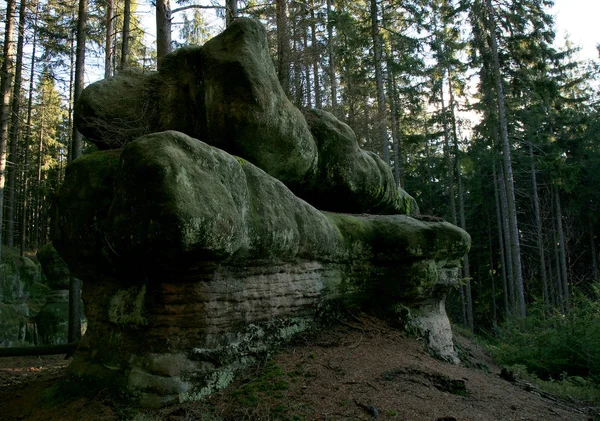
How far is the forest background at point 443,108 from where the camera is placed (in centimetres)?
1409

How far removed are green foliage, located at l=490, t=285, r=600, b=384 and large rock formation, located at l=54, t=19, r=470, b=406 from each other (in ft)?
16.3

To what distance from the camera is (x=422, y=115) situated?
34.7m

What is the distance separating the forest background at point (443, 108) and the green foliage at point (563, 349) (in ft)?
0.14

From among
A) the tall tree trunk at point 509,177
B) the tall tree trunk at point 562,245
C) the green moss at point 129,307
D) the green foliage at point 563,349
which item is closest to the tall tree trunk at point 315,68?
the tall tree trunk at point 509,177

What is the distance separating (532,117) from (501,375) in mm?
22528

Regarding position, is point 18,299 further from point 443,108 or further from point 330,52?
point 443,108

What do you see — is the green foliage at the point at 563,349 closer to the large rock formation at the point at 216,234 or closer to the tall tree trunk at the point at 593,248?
the large rock formation at the point at 216,234

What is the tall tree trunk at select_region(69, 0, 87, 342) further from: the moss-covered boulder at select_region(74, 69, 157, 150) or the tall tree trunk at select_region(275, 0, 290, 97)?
the tall tree trunk at select_region(275, 0, 290, 97)

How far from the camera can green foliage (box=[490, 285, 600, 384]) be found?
40.2ft

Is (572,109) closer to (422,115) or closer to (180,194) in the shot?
(422,115)

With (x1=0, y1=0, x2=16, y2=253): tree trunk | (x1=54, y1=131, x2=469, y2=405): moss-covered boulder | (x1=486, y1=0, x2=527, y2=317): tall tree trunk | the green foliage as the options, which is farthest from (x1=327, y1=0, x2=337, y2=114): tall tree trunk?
(x1=54, y1=131, x2=469, y2=405): moss-covered boulder

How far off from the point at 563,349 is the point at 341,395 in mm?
10167

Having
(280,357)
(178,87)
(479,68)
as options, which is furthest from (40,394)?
(479,68)

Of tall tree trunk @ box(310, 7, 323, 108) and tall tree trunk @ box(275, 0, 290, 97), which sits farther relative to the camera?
tall tree trunk @ box(310, 7, 323, 108)
